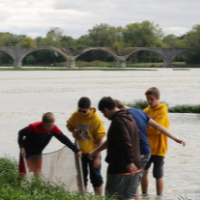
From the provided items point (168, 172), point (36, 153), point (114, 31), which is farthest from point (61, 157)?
point (114, 31)

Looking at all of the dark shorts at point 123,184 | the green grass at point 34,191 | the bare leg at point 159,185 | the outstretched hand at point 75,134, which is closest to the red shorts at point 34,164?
the green grass at point 34,191

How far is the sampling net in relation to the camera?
408cm

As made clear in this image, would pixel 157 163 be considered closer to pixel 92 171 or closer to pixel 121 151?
pixel 92 171

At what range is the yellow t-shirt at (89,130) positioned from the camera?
167 inches

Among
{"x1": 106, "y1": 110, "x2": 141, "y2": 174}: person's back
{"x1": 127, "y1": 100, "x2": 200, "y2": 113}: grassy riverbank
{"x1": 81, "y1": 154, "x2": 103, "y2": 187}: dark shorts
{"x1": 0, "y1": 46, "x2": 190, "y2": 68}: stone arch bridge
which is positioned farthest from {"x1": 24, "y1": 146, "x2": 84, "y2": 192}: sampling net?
{"x1": 0, "y1": 46, "x2": 190, "y2": 68}: stone arch bridge

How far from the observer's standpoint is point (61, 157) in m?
4.11

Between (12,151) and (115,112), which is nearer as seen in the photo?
(115,112)

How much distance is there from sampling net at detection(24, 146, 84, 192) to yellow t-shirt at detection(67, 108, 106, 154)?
21 cm

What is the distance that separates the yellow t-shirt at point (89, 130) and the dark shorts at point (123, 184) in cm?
69

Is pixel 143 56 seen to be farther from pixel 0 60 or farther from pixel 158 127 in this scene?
pixel 158 127

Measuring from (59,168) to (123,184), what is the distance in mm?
808

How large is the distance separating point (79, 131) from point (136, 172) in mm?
967

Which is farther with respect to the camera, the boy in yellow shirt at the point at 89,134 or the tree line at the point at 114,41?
the tree line at the point at 114,41

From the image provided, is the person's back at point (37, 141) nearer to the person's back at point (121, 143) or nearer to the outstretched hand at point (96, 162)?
the outstretched hand at point (96, 162)
